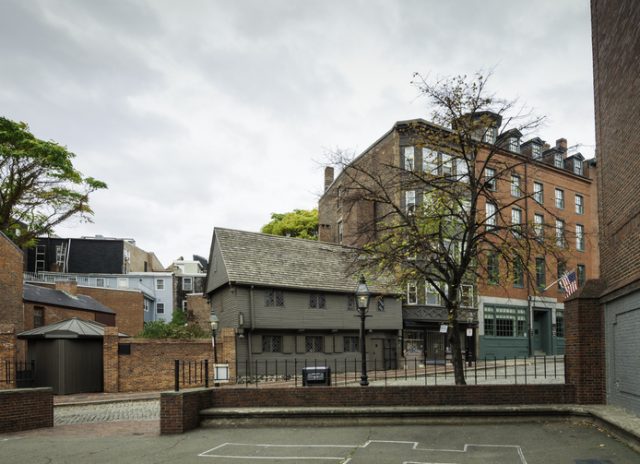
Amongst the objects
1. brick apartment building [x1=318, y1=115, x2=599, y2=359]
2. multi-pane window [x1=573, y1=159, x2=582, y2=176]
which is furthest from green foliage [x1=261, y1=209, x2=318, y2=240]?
multi-pane window [x1=573, y1=159, x2=582, y2=176]

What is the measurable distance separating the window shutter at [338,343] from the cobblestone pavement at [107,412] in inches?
551

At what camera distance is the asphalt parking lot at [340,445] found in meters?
10.2

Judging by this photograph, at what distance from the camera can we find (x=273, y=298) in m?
33.6

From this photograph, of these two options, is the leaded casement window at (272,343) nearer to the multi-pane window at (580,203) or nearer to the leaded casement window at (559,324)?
the leaded casement window at (559,324)

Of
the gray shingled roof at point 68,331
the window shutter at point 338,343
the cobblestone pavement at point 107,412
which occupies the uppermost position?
the gray shingled roof at point 68,331

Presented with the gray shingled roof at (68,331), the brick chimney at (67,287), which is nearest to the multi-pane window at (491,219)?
the gray shingled roof at (68,331)

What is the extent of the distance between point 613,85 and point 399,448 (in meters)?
9.59

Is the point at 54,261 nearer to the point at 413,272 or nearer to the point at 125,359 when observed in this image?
the point at 125,359

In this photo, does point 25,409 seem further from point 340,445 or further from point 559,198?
point 559,198

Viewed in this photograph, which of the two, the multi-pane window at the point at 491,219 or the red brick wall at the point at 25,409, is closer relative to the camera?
the red brick wall at the point at 25,409

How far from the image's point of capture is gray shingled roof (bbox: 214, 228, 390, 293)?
33469 mm

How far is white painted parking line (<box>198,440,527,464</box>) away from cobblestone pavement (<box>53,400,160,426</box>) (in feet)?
21.0

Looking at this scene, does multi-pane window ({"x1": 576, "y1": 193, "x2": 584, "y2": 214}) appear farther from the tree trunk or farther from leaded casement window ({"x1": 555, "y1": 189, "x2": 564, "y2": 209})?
the tree trunk

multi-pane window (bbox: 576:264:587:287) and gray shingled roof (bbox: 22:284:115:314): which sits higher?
multi-pane window (bbox: 576:264:587:287)
